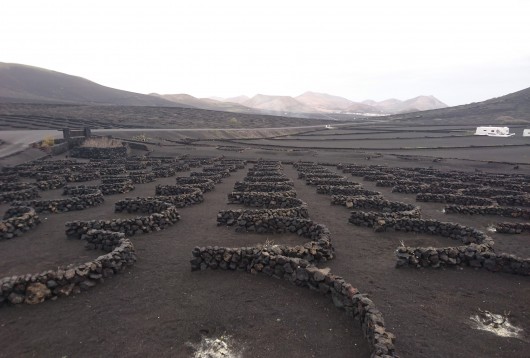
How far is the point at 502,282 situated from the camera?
44.0 ft

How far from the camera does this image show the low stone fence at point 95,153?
53062mm

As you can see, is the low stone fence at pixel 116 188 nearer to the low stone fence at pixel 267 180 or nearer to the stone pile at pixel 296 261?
the low stone fence at pixel 267 180

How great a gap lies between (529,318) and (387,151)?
60825 millimetres

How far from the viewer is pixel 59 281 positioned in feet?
38.9

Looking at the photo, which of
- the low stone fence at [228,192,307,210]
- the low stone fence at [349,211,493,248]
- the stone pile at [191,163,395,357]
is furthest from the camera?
the low stone fence at [228,192,307,210]

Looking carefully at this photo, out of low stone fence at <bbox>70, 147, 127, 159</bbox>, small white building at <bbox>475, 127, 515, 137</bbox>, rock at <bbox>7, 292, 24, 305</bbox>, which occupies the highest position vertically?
small white building at <bbox>475, 127, 515, 137</bbox>

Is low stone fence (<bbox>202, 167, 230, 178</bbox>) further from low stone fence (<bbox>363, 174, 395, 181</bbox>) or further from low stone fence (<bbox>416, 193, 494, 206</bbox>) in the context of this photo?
low stone fence (<bbox>416, 193, 494, 206</bbox>)

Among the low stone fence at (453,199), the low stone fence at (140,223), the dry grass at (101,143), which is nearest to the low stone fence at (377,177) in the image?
the low stone fence at (453,199)

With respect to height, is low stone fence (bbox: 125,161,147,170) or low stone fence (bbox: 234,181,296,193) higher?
low stone fence (bbox: 234,181,296,193)

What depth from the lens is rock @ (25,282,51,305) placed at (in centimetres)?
1145

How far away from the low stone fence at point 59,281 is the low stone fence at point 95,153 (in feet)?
141

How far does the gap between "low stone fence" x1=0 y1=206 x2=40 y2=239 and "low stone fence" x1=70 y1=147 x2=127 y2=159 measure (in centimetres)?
3295

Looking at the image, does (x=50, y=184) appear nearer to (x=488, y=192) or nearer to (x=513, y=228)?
(x=513, y=228)

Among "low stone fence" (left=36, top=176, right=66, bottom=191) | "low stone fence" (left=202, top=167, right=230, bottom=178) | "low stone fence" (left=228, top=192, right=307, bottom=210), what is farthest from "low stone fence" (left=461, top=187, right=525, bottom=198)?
"low stone fence" (left=36, top=176, right=66, bottom=191)
